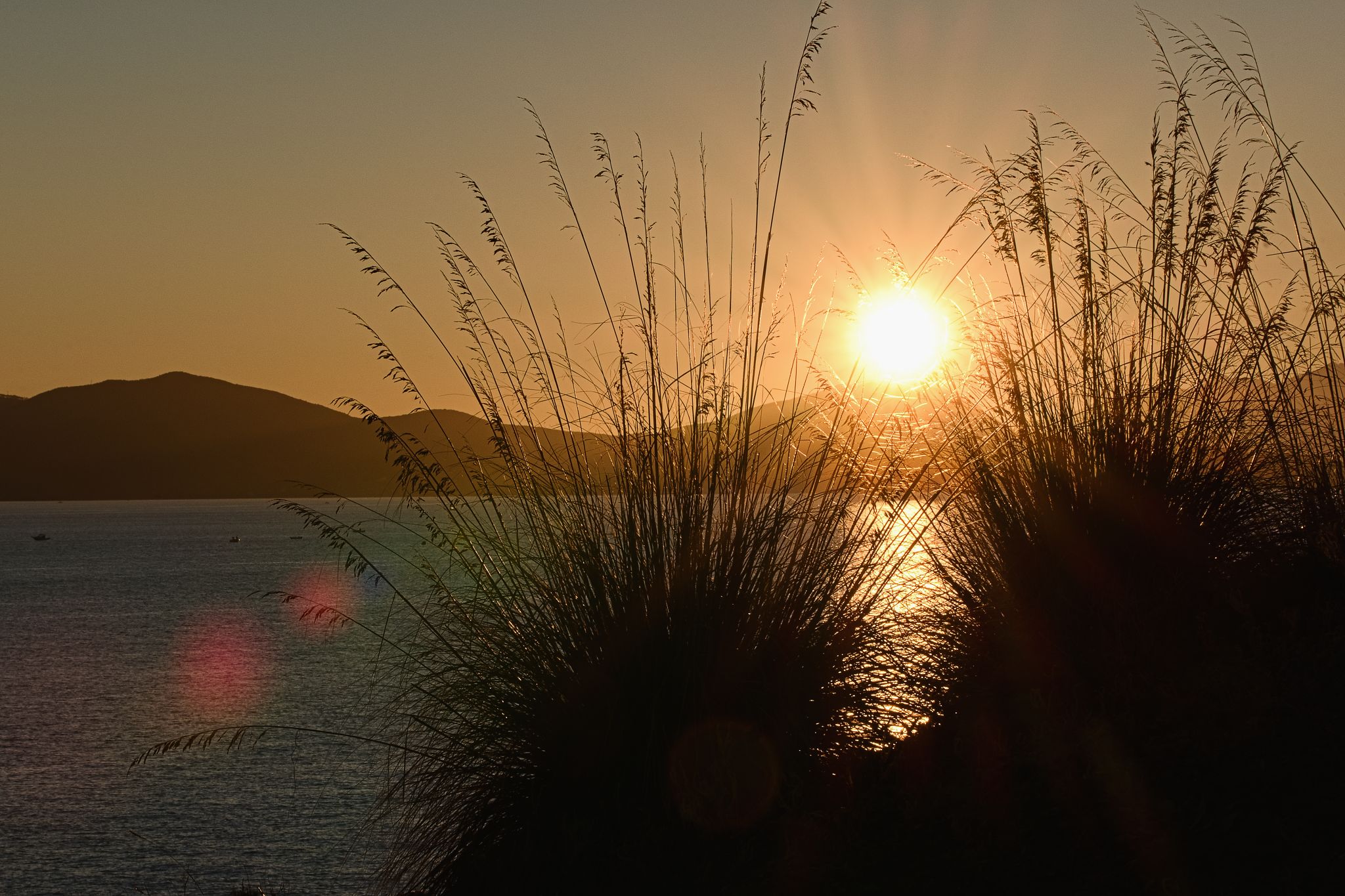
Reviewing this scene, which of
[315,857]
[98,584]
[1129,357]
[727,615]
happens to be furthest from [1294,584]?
[98,584]

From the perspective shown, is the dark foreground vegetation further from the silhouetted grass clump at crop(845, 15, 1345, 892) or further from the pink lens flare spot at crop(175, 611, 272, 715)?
the pink lens flare spot at crop(175, 611, 272, 715)

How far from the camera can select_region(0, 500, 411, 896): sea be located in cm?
2003

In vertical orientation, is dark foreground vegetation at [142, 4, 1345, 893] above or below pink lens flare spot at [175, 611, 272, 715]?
above

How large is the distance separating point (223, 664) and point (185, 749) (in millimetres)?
42675

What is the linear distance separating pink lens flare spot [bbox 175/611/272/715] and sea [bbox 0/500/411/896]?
13 cm

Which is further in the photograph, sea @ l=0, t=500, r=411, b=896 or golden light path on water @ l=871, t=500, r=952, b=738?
sea @ l=0, t=500, r=411, b=896

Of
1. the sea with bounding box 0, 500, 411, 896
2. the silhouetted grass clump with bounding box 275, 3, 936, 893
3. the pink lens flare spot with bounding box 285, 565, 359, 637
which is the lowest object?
the sea with bounding box 0, 500, 411, 896

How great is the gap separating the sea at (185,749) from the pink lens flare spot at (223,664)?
0.44ft

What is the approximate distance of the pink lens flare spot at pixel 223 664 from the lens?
35.7 m

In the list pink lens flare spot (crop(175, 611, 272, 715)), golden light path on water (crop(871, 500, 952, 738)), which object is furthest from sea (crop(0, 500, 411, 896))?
golden light path on water (crop(871, 500, 952, 738))

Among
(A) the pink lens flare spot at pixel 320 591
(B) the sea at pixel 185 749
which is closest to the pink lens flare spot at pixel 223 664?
(B) the sea at pixel 185 749

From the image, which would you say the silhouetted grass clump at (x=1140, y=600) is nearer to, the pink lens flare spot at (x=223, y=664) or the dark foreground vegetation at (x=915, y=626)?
the dark foreground vegetation at (x=915, y=626)

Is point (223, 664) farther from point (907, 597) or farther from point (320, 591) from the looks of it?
point (907, 597)

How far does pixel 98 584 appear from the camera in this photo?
78.3m
